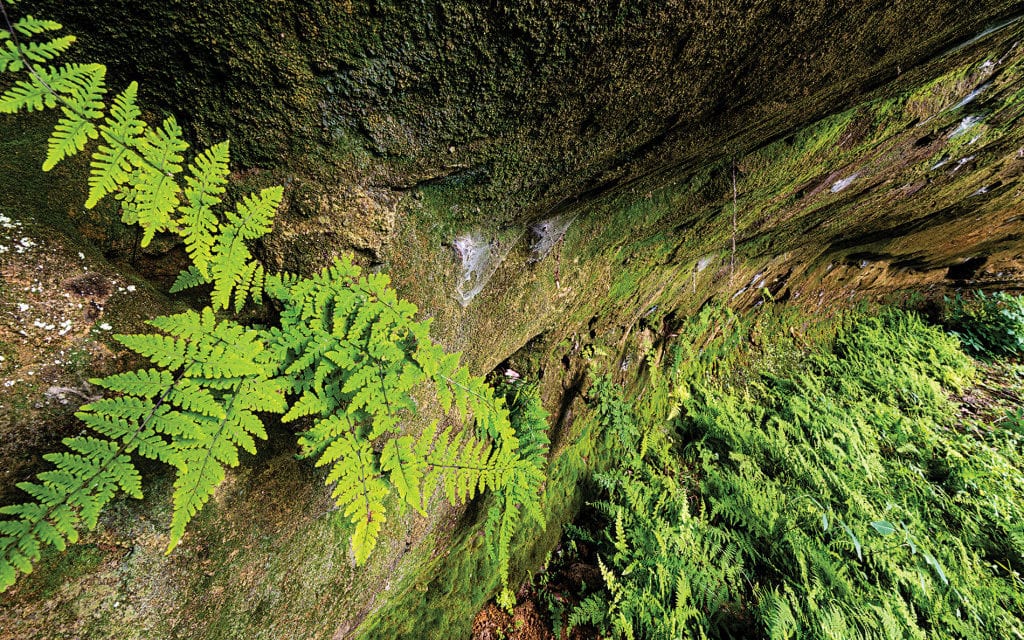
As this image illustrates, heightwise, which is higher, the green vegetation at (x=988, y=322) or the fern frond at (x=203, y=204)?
the green vegetation at (x=988, y=322)

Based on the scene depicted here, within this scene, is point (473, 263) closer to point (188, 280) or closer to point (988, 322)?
point (188, 280)

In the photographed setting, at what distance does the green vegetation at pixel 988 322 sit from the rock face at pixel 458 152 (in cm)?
762

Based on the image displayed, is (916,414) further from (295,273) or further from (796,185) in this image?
(295,273)

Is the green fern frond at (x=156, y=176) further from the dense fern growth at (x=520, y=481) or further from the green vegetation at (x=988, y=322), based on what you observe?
the green vegetation at (x=988, y=322)

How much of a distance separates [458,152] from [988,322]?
38.5ft

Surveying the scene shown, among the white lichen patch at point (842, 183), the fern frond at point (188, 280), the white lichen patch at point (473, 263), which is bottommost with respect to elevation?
the fern frond at point (188, 280)

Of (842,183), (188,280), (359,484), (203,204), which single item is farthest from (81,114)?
(842,183)

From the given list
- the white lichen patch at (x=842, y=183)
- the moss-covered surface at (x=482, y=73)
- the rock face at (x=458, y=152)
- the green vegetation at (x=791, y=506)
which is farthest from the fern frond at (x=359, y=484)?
the white lichen patch at (x=842, y=183)

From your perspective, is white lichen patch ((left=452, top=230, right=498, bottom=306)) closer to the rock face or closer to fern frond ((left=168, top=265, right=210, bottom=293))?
the rock face

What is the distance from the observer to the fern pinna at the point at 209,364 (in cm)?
80

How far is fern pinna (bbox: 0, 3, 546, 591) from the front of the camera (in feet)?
2.61

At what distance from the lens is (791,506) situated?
3301mm

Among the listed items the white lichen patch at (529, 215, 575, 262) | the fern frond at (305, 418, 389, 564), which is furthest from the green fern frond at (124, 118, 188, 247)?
the white lichen patch at (529, 215, 575, 262)

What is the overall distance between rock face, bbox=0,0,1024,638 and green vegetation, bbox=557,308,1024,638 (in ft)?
3.92
